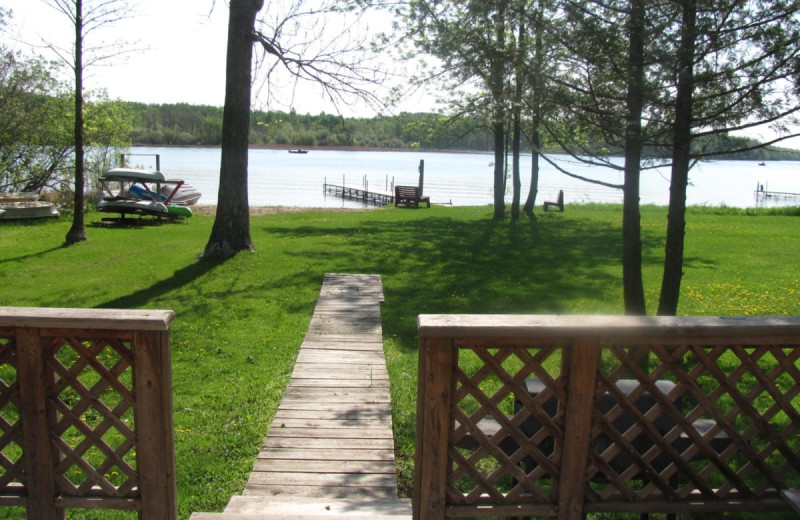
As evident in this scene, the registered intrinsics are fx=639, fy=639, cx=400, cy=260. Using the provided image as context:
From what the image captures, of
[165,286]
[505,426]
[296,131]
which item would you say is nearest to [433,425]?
[505,426]

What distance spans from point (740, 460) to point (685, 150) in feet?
10.4

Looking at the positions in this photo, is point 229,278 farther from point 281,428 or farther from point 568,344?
point 568,344

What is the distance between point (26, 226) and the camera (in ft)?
61.7

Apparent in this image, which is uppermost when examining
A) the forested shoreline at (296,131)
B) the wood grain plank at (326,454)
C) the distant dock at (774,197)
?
the forested shoreline at (296,131)

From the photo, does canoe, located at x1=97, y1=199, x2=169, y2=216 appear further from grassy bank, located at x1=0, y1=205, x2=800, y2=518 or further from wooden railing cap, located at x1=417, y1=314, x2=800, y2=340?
wooden railing cap, located at x1=417, y1=314, x2=800, y2=340

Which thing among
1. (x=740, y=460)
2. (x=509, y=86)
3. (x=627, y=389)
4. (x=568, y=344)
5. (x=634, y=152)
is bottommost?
(x=740, y=460)

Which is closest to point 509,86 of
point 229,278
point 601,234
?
point 229,278

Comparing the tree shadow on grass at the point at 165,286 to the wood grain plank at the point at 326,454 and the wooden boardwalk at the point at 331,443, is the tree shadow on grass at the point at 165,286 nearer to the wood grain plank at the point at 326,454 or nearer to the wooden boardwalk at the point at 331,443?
the wooden boardwalk at the point at 331,443

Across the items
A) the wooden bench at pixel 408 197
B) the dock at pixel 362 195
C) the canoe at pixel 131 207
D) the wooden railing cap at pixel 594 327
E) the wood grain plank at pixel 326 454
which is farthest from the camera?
the dock at pixel 362 195

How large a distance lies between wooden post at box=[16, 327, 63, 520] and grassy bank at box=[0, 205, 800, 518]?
805mm

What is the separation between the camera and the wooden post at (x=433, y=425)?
2826 mm

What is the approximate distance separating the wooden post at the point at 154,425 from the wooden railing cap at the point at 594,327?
3.88 ft

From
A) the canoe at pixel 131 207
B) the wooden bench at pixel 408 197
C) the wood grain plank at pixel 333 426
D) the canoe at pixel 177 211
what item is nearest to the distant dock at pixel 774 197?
the wooden bench at pixel 408 197

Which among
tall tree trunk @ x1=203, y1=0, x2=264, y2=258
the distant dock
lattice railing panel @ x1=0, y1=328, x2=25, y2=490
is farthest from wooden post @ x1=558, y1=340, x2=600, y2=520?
the distant dock
